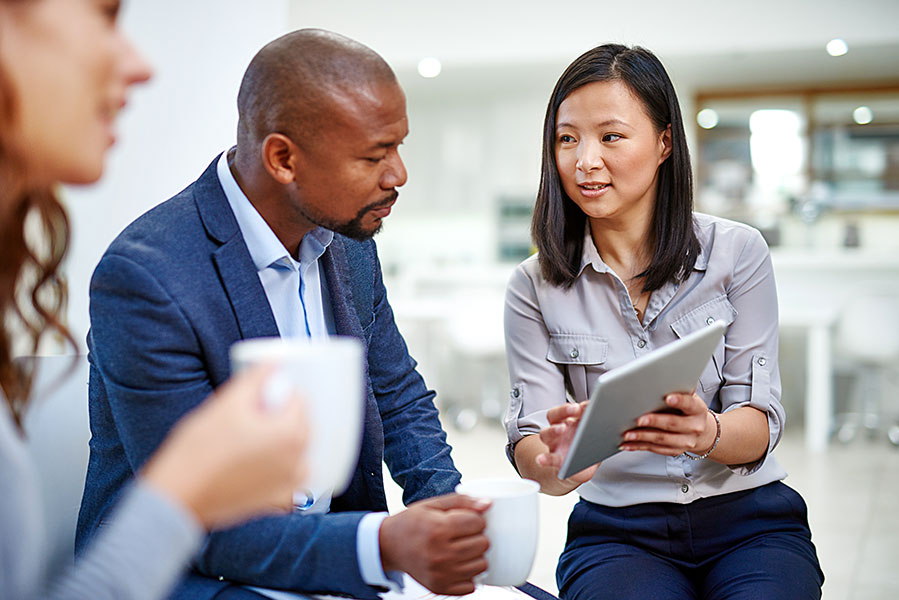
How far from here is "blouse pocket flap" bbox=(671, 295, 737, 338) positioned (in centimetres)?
153

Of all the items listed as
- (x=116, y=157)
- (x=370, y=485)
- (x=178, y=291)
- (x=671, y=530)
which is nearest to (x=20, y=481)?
(x=178, y=291)

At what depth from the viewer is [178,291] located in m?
1.10

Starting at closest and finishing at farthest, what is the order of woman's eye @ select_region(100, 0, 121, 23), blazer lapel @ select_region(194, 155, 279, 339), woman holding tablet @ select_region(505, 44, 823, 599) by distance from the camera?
woman's eye @ select_region(100, 0, 121, 23) < blazer lapel @ select_region(194, 155, 279, 339) < woman holding tablet @ select_region(505, 44, 823, 599)

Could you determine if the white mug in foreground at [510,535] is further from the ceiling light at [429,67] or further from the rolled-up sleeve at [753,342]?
the ceiling light at [429,67]

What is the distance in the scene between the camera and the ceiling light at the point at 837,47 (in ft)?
18.7

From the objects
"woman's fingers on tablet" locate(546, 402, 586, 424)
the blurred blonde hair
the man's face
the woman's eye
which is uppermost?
the woman's eye

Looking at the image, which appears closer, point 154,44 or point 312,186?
point 312,186

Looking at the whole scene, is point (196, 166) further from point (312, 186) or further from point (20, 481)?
point (20, 481)

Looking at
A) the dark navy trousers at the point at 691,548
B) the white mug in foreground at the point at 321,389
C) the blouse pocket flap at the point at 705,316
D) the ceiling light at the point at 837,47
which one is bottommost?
the dark navy trousers at the point at 691,548

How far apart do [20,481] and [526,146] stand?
268 inches

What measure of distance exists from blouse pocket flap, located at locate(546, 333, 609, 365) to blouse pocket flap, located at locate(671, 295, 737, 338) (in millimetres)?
127

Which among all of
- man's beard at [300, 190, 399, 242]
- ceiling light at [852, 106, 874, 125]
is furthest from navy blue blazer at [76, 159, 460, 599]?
ceiling light at [852, 106, 874, 125]

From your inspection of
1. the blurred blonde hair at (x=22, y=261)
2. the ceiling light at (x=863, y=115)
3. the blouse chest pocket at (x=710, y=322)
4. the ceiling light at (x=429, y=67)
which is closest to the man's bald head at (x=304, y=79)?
the blurred blonde hair at (x=22, y=261)

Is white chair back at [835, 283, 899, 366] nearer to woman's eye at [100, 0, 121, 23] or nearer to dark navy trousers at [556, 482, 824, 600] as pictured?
dark navy trousers at [556, 482, 824, 600]
